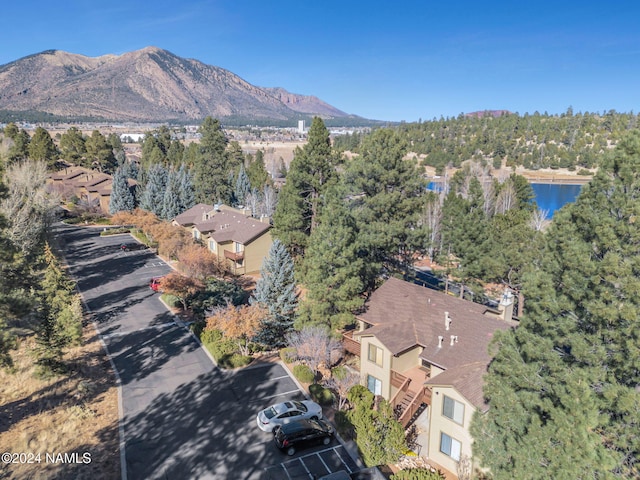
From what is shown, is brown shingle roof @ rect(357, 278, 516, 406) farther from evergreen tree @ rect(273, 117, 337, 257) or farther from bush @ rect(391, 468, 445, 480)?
evergreen tree @ rect(273, 117, 337, 257)

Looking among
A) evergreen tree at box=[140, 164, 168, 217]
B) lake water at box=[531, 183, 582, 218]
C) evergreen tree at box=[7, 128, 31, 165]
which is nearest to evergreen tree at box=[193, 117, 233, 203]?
evergreen tree at box=[140, 164, 168, 217]

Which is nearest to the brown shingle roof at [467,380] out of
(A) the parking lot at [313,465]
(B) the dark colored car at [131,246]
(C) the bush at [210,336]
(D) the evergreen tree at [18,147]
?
(A) the parking lot at [313,465]

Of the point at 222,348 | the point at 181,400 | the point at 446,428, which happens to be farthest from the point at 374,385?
the point at 181,400

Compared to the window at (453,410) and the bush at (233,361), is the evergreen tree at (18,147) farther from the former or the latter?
the window at (453,410)

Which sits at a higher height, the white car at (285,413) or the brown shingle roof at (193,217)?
the brown shingle roof at (193,217)

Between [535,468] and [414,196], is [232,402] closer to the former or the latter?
[535,468]

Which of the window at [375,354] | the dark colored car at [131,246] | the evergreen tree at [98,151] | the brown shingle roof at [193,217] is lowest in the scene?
the dark colored car at [131,246]

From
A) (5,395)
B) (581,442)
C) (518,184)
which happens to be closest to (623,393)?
(581,442)
